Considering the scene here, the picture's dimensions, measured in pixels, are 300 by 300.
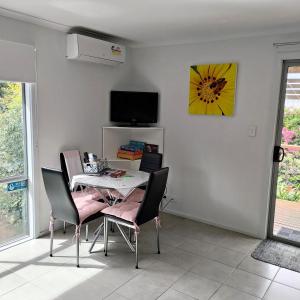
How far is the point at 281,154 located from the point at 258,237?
1.02 metres

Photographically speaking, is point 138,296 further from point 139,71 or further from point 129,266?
point 139,71

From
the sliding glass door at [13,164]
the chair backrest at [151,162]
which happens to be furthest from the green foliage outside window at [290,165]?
the sliding glass door at [13,164]

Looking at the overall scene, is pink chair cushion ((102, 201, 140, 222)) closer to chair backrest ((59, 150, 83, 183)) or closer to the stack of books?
chair backrest ((59, 150, 83, 183))

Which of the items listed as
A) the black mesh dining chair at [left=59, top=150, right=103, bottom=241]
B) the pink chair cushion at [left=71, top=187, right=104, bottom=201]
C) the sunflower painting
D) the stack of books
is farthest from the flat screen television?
the pink chair cushion at [left=71, top=187, right=104, bottom=201]

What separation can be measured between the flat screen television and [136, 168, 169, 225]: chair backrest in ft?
4.88

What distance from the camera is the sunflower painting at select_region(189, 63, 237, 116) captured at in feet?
12.1

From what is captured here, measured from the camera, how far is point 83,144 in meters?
3.96

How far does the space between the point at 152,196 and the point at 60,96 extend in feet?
5.42

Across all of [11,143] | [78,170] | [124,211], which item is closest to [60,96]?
[11,143]

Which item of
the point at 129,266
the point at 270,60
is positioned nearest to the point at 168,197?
the point at 129,266

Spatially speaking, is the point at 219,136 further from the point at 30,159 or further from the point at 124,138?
the point at 30,159

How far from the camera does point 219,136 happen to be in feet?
12.6

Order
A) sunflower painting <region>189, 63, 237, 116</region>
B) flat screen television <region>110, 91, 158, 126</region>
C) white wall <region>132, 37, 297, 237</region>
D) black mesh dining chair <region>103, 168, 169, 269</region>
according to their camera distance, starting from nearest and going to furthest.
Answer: black mesh dining chair <region>103, 168, 169, 269</region>
white wall <region>132, 37, 297, 237</region>
sunflower painting <region>189, 63, 237, 116</region>
flat screen television <region>110, 91, 158, 126</region>

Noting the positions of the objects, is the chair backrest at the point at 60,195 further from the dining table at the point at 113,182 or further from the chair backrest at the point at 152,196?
the chair backrest at the point at 152,196
